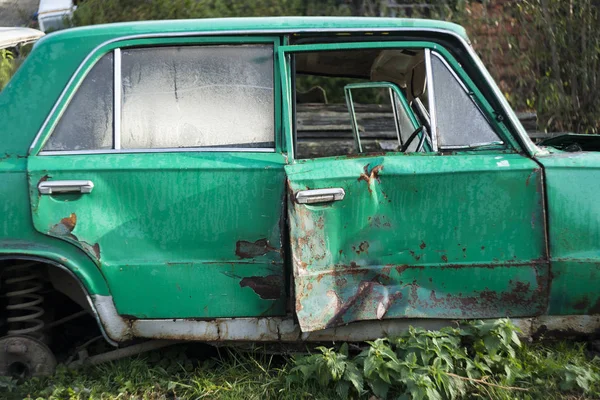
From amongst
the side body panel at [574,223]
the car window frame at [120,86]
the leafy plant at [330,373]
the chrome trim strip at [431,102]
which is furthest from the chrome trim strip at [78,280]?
the side body panel at [574,223]

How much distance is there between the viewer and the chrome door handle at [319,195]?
3.06 meters

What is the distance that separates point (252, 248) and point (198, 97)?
0.80 m

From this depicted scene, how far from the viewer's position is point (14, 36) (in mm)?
5539

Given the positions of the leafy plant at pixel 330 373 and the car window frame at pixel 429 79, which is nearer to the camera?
the leafy plant at pixel 330 373

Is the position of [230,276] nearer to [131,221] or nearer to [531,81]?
[131,221]

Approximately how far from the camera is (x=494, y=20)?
26.0 feet

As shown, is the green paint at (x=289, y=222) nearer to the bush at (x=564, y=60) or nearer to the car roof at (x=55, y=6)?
the bush at (x=564, y=60)

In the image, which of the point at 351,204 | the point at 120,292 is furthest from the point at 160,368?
the point at 351,204

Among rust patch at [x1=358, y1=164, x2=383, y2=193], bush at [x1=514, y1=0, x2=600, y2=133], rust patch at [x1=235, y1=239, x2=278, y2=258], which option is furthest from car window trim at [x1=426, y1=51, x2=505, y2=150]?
bush at [x1=514, y1=0, x2=600, y2=133]

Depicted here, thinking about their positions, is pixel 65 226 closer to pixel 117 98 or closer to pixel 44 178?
pixel 44 178

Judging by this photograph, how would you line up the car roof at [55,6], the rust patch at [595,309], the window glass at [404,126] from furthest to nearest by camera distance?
the car roof at [55,6], the window glass at [404,126], the rust patch at [595,309]

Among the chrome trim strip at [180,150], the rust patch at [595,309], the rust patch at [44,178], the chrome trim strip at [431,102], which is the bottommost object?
the rust patch at [595,309]

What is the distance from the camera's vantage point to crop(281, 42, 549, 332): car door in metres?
3.11

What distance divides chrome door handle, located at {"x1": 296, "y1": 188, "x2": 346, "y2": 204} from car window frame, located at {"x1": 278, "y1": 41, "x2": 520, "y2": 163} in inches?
8.5
